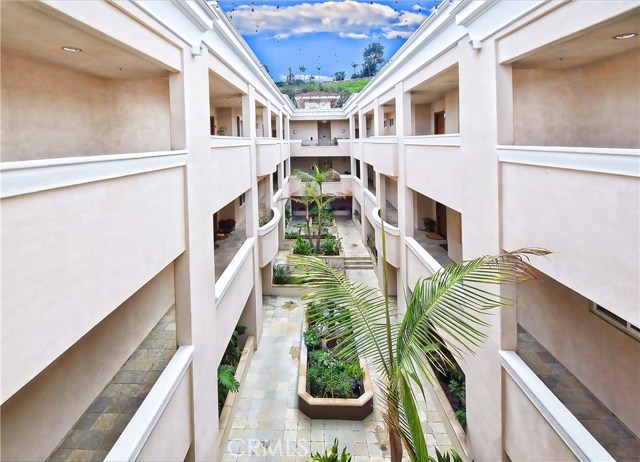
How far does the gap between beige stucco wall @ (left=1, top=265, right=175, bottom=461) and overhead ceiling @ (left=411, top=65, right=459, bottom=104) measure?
972cm

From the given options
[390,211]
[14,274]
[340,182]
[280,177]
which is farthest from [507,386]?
[340,182]

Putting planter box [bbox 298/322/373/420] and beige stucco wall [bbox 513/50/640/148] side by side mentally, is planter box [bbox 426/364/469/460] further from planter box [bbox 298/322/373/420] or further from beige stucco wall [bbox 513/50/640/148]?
beige stucco wall [bbox 513/50/640/148]

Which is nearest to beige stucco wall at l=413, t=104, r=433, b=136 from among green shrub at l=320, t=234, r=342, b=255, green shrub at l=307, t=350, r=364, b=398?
green shrub at l=320, t=234, r=342, b=255

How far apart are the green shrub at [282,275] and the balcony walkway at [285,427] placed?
5917 mm

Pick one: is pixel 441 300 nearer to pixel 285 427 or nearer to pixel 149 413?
pixel 149 413

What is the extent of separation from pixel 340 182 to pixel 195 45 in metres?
24.2

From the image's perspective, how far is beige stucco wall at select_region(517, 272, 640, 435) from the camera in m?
6.99

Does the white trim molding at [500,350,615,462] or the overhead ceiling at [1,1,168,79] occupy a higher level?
the overhead ceiling at [1,1,168,79]

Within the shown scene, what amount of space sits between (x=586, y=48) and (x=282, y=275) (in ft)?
51.3

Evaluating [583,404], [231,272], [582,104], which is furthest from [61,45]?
[583,404]

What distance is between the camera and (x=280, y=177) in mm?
26328

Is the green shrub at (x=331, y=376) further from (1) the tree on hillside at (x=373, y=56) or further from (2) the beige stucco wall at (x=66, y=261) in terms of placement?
(1) the tree on hillside at (x=373, y=56)

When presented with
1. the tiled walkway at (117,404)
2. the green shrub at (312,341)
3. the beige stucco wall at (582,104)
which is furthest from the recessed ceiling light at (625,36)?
the green shrub at (312,341)

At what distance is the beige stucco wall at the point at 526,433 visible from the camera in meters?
5.74
